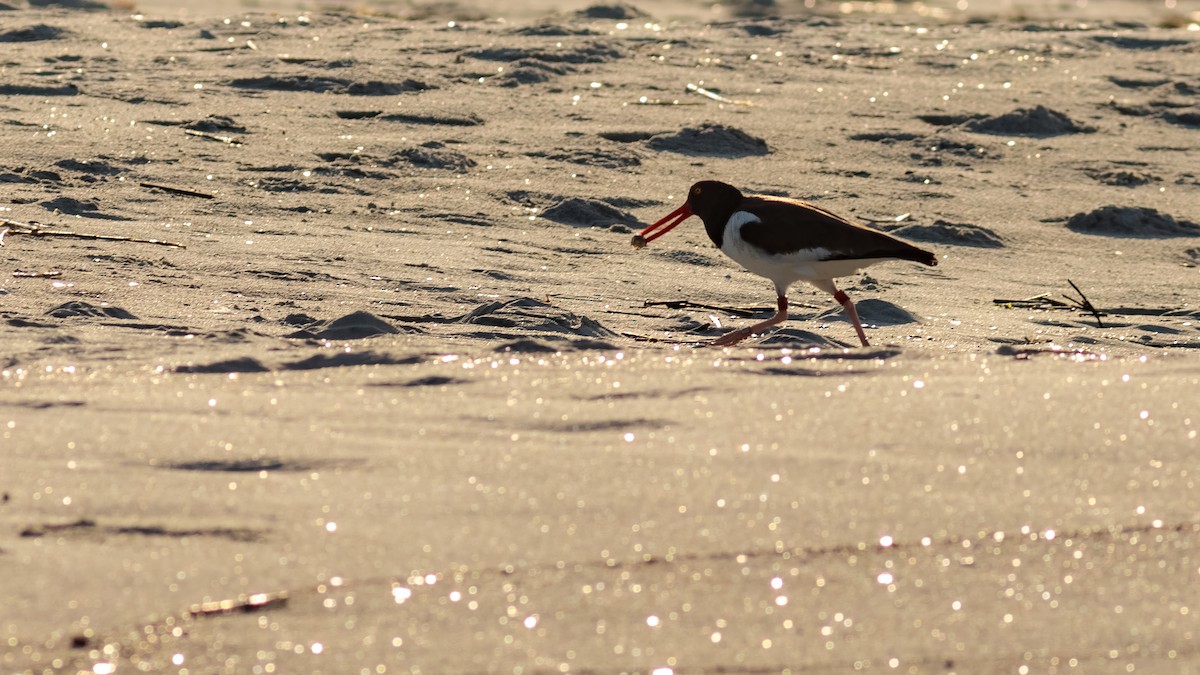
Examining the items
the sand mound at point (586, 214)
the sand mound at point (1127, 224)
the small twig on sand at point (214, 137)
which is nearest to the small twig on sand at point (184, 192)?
the small twig on sand at point (214, 137)

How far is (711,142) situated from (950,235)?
167cm

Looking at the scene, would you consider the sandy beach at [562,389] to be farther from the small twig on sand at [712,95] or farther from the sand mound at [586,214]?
the small twig on sand at [712,95]

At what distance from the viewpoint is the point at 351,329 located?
4934 millimetres

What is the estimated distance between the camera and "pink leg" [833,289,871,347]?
18.3 ft

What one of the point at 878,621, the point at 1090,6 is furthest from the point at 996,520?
the point at 1090,6

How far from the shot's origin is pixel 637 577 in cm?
275

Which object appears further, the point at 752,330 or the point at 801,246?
the point at 801,246

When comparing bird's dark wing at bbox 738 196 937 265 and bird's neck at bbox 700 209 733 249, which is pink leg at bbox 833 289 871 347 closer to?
bird's dark wing at bbox 738 196 937 265

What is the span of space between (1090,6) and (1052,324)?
12.4 meters

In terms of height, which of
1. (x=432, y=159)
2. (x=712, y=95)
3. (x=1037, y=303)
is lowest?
(x=1037, y=303)

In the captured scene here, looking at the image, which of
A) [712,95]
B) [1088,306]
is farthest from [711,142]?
[1088,306]

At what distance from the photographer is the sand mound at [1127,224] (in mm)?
7918

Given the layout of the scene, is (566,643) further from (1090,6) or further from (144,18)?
(1090,6)

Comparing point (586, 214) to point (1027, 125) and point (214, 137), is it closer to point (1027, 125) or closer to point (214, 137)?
point (214, 137)
